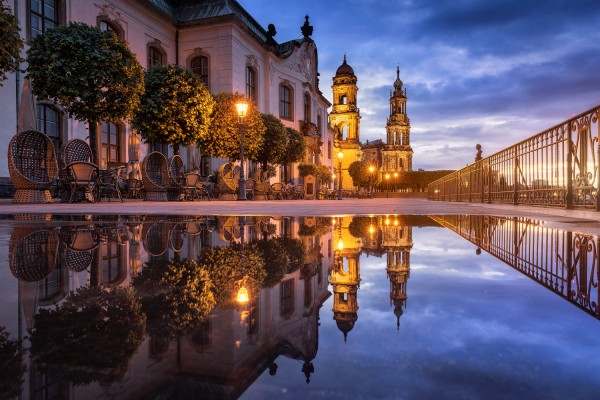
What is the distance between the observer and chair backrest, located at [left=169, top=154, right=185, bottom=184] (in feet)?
46.8

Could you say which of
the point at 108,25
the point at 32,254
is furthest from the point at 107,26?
the point at 32,254

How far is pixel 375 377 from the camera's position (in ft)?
2.10

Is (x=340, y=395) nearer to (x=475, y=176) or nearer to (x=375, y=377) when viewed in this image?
(x=375, y=377)

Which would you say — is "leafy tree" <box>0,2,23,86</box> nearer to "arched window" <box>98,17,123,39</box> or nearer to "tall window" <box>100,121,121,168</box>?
"tall window" <box>100,121,121,168</box>

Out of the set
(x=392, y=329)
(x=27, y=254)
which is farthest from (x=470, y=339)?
(x=27, y=254)

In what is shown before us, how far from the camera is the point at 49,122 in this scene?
16.6 meters

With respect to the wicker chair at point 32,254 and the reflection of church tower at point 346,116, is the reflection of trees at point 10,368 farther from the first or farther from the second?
the reflection of church tower at point 346,116

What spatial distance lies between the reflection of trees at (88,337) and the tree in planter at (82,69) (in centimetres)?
1246

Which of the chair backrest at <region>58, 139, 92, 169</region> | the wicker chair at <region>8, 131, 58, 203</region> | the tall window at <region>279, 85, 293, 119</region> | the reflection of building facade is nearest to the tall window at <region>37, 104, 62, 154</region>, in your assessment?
the chair backrest at <region>58, 139, 92, 169</region>

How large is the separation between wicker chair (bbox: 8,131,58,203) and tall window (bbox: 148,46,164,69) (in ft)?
50.5

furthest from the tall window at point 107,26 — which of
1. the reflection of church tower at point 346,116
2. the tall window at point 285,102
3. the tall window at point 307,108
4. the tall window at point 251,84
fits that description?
the reflection of church tower at point 346,116

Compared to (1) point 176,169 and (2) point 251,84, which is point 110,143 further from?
(2) point 251,84

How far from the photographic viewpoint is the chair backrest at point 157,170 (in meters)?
13.4

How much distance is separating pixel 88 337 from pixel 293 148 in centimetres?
2773
